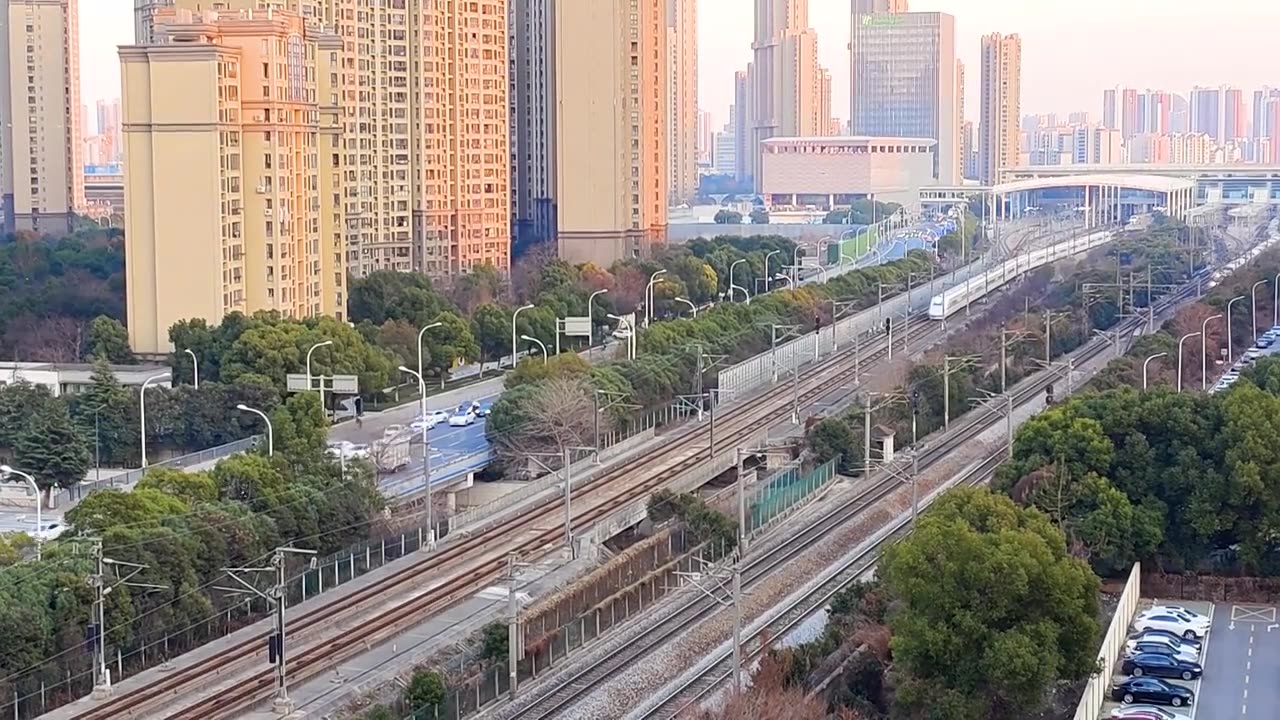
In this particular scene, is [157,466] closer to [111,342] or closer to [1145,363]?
[111,342]

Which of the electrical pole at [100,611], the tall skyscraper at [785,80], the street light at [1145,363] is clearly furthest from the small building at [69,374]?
the tall skyscraper at [785,80]

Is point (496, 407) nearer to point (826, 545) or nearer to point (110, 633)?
point (826, 545)

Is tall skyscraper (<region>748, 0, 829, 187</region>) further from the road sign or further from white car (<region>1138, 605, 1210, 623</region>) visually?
white car (<region>1138, 605, 1210, 623</region>)

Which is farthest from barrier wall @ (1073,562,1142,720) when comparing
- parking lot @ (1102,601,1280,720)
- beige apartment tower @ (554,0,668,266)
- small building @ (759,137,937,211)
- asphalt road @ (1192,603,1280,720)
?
small building @ (759,137,937,211)

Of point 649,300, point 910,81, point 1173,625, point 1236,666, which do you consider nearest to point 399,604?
point 1173,625

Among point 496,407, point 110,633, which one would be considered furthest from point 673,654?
point 496,407

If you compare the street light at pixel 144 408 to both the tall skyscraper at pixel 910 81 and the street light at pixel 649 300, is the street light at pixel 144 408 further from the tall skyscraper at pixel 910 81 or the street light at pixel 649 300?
the tall skyscraper at pixel 910 81
